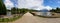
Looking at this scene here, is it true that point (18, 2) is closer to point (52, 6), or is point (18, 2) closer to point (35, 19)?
point (35, 19)

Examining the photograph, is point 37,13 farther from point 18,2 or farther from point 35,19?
point 18,2

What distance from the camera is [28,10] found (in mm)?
2371

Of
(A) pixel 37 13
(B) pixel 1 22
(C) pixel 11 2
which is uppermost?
(C) pixel 11 2

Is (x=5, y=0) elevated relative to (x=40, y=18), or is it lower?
elevated

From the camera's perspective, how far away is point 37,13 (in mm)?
2373

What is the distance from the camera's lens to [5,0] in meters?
2.35

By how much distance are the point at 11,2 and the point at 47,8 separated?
0.68 metres

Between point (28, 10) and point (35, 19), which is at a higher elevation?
point (28, 10)

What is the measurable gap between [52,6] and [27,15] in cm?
49

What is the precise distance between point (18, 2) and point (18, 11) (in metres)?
0.17

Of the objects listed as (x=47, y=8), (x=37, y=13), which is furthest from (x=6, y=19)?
(x=47, y=8)

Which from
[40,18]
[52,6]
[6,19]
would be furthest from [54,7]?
[6,19]

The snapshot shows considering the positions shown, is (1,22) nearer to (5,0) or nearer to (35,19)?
(5,0)

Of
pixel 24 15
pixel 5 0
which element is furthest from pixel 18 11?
pixel 5 0
